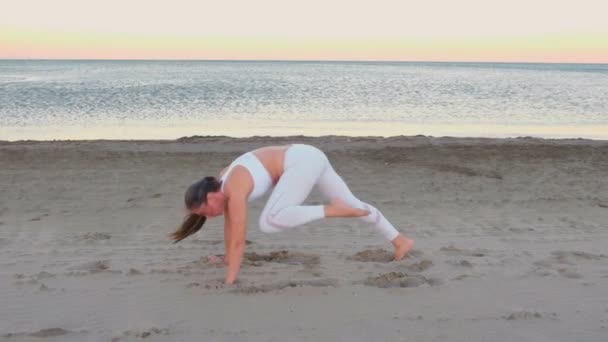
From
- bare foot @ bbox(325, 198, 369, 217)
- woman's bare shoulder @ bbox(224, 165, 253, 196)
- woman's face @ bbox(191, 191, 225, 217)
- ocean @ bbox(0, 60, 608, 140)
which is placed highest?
woman's bare shoulder @ bbox(224, 165, 253, 196)

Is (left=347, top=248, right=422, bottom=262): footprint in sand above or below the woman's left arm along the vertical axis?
below

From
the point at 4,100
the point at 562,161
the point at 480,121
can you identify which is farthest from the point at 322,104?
the point at 562,161

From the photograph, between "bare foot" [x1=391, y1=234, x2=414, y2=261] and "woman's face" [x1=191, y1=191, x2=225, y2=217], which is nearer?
"woman's face" [x1=191, y1=191, x2=225, y2=217]

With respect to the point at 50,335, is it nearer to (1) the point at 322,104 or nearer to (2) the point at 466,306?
(2) the point at 466,306

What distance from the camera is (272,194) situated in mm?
5152

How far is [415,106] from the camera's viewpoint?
29.7 meters

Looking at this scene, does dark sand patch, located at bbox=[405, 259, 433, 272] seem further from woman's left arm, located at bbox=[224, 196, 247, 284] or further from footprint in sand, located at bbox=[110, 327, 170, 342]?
footprint in sand, located at bbox=[110, 327, 170, 342]

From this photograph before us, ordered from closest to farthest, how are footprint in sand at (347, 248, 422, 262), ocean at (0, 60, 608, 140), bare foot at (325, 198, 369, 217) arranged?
bare foot at (325, 198, 369, 217)
footprint in sand at (347, 248, 422, 262)
ocean at (0, 60, 608, 140)

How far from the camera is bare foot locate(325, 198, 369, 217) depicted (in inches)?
203

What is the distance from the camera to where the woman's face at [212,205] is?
4.79 metres

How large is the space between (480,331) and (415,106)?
2596 centimetres

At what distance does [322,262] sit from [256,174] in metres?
1.15

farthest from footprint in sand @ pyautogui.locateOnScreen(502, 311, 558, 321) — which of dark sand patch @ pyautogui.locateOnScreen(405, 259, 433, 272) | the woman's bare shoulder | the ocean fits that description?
the ocean

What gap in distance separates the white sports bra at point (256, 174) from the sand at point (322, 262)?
0.69m
